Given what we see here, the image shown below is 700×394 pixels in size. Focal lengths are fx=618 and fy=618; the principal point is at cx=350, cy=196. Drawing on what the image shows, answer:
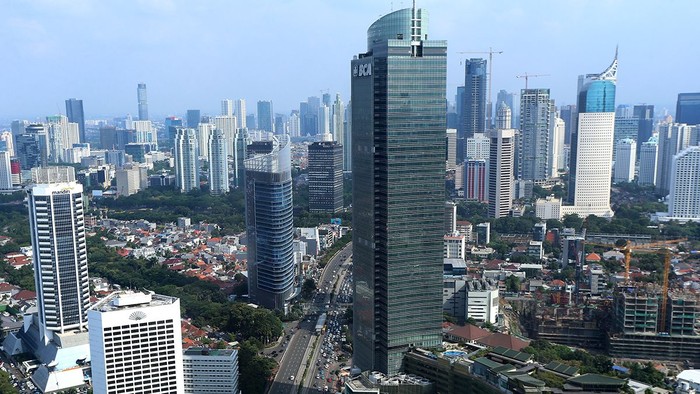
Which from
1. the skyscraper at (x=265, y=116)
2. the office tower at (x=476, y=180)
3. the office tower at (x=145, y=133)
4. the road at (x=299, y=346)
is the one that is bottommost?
the road at (x=299, y=346)

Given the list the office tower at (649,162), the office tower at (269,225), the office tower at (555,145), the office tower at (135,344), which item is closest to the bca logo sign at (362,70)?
the office tower at (135,344)

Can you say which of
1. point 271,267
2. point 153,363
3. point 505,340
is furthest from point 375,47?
point 271,267

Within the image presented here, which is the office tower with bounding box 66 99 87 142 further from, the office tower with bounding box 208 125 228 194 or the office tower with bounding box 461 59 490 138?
the office tower with bounding box 461 59 490 138

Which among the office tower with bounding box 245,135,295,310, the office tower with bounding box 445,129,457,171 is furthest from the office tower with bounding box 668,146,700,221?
the office tower with bounding box 245,135,295,310

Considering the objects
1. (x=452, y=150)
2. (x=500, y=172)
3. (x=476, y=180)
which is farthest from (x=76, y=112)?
(x=500, y=172)

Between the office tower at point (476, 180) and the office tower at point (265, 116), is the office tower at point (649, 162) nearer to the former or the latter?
the office tower at point (476, 180)

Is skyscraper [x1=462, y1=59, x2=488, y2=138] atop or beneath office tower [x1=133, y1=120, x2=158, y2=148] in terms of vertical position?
atop

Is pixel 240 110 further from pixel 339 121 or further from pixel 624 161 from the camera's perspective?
pixel 624 161
